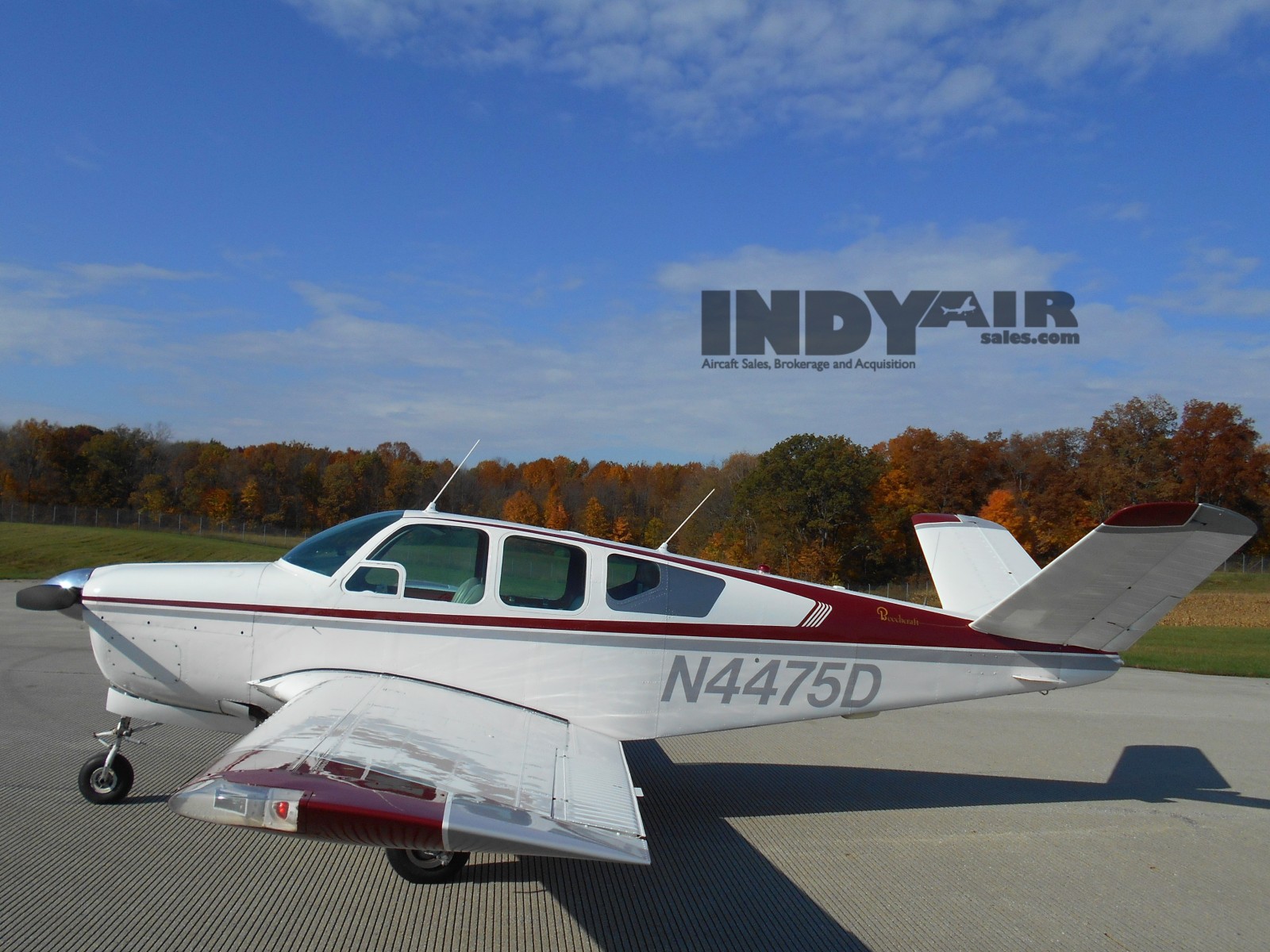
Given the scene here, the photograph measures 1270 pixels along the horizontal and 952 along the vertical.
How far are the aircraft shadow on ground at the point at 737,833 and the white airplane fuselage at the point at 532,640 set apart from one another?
0.80 m

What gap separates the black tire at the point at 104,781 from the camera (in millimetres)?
5188

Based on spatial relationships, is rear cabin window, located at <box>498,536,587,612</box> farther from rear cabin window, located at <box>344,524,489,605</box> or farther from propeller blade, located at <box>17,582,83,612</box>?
propeller blade, located at <box>17,582,83,612</box>

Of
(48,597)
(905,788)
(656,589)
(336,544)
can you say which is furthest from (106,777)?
(905,788)

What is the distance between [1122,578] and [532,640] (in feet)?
12.5

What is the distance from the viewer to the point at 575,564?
5.34 m

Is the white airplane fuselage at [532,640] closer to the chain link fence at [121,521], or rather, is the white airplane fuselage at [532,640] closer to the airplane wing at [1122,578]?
the airplane wing at [1122,578]

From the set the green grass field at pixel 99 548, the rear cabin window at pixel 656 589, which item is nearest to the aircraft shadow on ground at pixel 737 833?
the rear cabin window at pixel 656 589

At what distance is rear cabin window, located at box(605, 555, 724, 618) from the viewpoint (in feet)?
17.5

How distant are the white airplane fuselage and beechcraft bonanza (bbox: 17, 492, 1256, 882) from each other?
12 mm

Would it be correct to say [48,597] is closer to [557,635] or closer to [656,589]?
[557,635]

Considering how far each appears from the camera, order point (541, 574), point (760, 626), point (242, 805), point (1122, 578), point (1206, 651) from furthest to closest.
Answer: point (1206, 651) → point (760, 626) → point (541, 574) → point (1122, 578) → point (242, 805)

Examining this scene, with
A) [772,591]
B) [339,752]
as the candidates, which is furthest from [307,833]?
[772,591]

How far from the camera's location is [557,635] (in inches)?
204

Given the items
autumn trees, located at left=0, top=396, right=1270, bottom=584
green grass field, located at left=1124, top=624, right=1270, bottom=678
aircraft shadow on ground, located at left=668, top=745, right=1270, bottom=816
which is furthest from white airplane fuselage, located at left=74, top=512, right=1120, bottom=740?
autumn trees, located at left=0, top=396, right=1270, bottom=584
